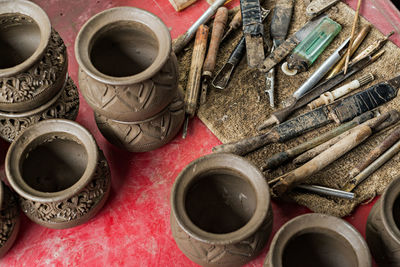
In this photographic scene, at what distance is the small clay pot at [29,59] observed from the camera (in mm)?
1922

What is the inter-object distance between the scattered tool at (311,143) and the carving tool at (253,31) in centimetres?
Result: 51

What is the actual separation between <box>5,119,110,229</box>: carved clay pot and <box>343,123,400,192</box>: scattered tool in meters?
1.05

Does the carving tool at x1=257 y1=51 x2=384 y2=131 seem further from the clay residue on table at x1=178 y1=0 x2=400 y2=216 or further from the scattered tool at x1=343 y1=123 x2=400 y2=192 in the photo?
the scattered tool at x1=343 y1=123 x2=400 y2=192

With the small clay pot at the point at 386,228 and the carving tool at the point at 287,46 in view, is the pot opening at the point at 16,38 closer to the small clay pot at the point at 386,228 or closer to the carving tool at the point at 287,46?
the carving tool at the point at 287,46

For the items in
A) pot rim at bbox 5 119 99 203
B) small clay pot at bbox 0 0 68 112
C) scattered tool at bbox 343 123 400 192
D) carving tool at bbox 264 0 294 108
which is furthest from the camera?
carving tool at bbox 264 0 294 108

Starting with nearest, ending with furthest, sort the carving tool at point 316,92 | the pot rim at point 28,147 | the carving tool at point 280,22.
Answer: the pot rim at point 28,147 < the carving tool at point 316,92 < the carving tool at point 280,22

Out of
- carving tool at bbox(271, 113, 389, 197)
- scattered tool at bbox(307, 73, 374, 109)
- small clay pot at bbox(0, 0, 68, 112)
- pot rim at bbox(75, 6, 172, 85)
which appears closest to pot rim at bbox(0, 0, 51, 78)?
small clay pot at bbox(0, 0, 68, 112)

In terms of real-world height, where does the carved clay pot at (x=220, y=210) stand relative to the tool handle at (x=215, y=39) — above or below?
below

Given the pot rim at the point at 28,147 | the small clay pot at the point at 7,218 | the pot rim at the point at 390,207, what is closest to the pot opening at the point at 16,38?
the pot rim at the point at 28,147

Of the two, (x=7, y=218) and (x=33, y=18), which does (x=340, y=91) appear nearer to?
(x=33, y=18)

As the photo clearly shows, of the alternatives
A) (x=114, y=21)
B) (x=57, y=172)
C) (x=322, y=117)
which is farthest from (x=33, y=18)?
(x=322, y=117)

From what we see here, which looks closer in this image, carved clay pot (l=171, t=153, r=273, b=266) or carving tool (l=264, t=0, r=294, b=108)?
carved clay pot (l=171, t=153, r=273, b=266)

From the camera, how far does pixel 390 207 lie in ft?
5.54

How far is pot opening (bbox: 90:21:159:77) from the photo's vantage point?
2.02m
